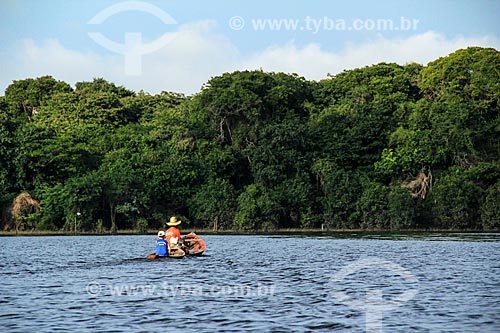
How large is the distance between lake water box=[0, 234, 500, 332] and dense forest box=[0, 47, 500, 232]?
83.1 ft

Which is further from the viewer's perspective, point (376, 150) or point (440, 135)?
point (376, 150)

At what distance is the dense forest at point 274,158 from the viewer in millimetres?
64688

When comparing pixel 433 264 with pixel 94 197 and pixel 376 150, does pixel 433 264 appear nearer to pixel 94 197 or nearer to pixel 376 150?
pixel 94 197

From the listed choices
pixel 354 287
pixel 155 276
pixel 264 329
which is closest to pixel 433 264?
pixel 354 287

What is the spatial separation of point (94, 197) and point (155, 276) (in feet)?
119

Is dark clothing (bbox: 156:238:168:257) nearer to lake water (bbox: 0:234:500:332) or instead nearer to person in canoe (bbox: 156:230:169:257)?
person in canoe (bbox: 156:230:169:257)

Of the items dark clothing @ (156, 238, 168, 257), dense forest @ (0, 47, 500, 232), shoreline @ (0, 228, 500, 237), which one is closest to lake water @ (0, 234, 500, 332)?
dark clothing @ (156, 238, 168, 257)

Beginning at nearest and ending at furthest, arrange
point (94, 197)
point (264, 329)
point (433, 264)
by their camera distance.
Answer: point (264, 329)
point (433, 264)
point (94, 197)

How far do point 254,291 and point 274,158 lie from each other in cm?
4631

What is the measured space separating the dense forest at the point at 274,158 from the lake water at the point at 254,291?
25336 millimetres

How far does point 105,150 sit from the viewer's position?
72062 mm

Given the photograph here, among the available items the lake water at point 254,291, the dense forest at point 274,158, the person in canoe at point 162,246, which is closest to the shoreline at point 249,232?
the dense forest at point 274,158

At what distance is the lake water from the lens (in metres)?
18.2

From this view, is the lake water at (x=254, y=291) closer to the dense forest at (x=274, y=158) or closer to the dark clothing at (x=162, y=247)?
the dark clothing at (x=162, y=247)
